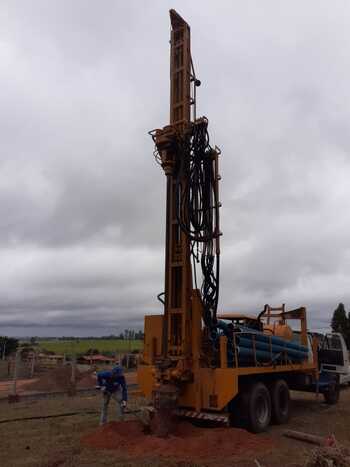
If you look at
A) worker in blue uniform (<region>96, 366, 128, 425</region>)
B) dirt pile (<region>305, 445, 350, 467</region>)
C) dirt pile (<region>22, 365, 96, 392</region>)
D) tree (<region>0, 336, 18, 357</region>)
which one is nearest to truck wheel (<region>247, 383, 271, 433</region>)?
worker in blue uniform (<region>96, 366, 128, 425</region>)

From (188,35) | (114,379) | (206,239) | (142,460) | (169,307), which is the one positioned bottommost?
(142,460)

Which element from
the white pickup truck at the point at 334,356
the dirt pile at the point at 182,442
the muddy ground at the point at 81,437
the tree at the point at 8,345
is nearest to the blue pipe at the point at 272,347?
the muddy ground at the point at 81,437

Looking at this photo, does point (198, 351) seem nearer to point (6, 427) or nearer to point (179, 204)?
point (179, 204)

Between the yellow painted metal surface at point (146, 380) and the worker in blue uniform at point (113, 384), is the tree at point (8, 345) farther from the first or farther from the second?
the yellow painted metal surface at point (146, 380)

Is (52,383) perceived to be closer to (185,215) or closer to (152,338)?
(152,338)

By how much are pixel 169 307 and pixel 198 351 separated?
3.82 ft

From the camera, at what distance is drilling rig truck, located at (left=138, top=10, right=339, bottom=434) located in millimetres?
9969

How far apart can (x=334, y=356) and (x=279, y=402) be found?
5389mm

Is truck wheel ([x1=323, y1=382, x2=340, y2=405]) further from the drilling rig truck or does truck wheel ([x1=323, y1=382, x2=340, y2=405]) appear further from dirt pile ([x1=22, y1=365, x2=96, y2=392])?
dirt pile ([x1=22, y1=365, x2=96, y2=392])

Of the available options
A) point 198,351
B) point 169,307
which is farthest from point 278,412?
point 169,307

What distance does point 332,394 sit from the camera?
15.6 m

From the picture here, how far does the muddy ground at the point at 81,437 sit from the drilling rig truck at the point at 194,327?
3.46 feet

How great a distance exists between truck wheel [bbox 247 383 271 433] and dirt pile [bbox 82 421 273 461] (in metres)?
1.17

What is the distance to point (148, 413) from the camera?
10.9 m
